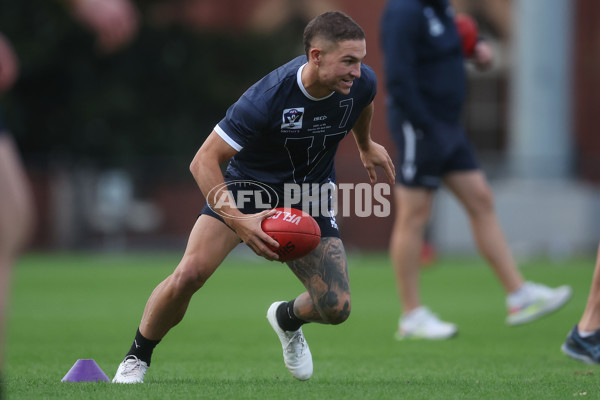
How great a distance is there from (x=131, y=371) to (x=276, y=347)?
1.97 m

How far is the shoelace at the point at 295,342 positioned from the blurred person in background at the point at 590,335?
159 centimetres

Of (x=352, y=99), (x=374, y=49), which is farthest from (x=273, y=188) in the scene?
(x=374, y=49)

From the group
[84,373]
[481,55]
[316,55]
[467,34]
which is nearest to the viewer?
[316,55]

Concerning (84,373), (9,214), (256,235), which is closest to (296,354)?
(256,235)

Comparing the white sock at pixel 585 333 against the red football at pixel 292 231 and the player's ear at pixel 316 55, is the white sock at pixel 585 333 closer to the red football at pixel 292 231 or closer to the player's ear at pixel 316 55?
the red football at pixel 292 231

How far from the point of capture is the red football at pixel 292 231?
505 cm

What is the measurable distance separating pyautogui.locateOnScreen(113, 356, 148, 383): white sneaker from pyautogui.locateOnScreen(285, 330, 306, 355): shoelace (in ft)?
2.66

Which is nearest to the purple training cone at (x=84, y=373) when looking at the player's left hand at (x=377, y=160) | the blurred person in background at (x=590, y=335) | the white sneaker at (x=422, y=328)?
the player's left hand at (x=377, y=160)

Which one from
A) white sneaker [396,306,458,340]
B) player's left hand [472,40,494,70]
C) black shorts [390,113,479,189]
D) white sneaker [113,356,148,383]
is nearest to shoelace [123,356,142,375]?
white sneaker [113,356,148,383]

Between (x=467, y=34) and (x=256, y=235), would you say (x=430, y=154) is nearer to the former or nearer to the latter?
(x=467, y=34)

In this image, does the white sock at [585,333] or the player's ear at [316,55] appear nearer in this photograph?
the player's ear at [316,55]

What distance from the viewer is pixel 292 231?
507cm

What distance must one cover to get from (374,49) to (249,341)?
23.0 meters

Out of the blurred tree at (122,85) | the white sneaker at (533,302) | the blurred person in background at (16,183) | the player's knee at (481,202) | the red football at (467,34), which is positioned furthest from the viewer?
the blurred tree at (122,85)
